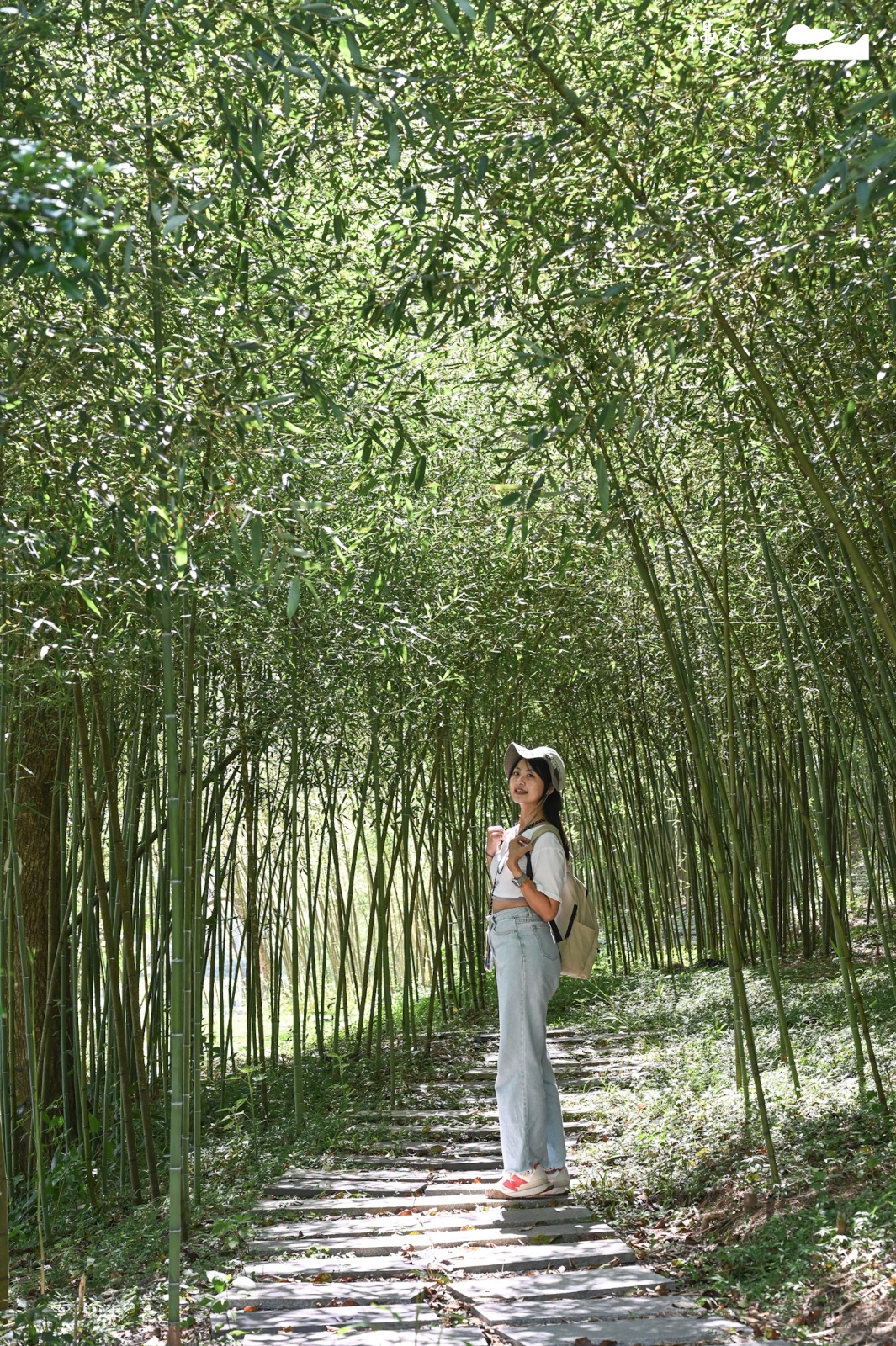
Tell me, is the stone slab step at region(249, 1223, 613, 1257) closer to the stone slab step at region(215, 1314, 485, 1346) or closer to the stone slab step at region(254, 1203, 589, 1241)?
the stone slab step at region(254, 1203, 589, 1241)

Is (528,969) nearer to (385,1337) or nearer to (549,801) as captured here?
(549,801)

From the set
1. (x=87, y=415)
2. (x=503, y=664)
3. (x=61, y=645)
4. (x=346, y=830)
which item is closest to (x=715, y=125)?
(x=87, y=415)

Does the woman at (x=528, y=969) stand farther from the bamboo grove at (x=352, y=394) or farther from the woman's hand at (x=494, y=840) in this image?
the bamboo grove at (x=352, y=394)

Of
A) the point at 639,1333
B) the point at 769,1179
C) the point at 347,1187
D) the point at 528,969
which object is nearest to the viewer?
the point at 639,1333

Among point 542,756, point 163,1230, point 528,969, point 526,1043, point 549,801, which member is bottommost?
point 163,1230

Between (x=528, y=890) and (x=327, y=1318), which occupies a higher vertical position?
(x=528, y=890)

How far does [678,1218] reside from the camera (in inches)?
138

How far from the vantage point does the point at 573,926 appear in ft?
12.4

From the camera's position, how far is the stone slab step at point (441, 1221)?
135 inches

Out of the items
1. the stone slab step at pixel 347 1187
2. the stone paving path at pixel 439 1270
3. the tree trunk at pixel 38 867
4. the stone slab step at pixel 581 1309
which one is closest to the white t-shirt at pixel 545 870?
the stone paving path at pixel 439 1270

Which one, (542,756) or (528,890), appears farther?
(542,756)

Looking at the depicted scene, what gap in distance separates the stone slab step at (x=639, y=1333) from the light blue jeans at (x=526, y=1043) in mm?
958

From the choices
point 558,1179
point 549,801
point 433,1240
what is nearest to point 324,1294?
point 433,1240

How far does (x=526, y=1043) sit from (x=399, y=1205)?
697 mm
